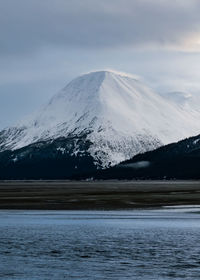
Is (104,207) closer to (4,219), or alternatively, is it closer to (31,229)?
(4,219)

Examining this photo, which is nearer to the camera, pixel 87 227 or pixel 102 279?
pixel 102 279

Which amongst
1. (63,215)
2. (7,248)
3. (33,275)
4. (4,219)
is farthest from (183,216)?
(33,275)

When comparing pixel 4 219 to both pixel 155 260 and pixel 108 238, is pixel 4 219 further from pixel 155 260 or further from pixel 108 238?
pixel 155 260

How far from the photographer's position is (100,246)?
55.8 m

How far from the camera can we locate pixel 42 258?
49.4 metres

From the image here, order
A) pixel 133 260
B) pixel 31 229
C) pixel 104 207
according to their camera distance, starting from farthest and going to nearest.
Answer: pixel 104 207 < pixel 31 229 < pixel 133 260

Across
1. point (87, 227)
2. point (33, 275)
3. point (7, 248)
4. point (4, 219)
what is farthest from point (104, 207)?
point (33, 275)

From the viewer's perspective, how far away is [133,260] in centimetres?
4856

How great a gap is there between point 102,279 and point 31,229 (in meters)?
28.3

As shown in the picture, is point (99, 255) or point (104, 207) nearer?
point (99, 255)

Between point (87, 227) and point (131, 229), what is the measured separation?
15.6ft

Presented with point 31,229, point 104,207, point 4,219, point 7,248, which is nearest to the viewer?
point 7,248

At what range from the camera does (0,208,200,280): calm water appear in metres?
44.0

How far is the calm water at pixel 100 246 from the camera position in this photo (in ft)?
144
